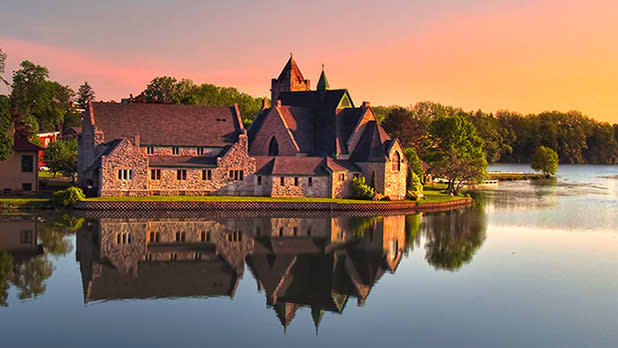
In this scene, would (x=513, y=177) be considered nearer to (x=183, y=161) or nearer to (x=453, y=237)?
(x=183, y=161)

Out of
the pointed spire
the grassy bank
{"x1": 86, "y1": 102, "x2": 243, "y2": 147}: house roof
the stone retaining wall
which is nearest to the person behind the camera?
A: the stone retaining wall

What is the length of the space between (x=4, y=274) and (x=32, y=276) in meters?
1.44

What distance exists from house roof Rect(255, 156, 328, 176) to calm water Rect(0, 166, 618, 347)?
9.21 m

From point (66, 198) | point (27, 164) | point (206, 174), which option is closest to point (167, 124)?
point (206, 174)

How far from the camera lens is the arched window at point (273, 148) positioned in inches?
2815

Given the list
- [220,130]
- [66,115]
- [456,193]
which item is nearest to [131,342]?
[220,130]

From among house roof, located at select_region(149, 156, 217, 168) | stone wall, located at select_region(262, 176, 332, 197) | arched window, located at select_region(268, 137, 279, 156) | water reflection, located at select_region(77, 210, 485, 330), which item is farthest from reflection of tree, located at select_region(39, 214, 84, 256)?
arched window, located at select_region(268, 137, 279, 156)

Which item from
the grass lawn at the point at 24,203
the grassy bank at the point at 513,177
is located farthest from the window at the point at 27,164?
the grassy bank at the point at 513,177

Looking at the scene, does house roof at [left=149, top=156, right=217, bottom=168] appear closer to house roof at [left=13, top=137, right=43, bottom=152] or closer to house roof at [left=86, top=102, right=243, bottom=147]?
house roof at [left=86, top=102, right=243, bottom=147]

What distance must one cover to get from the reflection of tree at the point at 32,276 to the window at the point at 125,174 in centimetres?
2420

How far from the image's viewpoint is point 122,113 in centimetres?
6581

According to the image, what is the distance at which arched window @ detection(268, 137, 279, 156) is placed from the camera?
71.5 m

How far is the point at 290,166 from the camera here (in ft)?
207

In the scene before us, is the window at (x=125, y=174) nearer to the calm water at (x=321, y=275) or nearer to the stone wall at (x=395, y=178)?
the calm water at (x=321, y=275)
